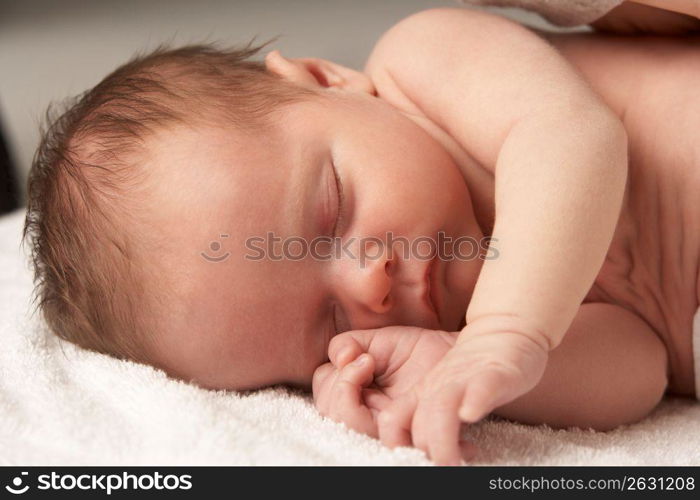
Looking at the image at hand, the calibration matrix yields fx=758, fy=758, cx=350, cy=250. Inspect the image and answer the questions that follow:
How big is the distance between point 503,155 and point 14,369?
2.29ft

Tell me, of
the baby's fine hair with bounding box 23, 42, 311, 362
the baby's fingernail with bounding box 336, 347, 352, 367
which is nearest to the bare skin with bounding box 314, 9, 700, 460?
the baby's fingernail with bounding box 336, 347, 352, 367

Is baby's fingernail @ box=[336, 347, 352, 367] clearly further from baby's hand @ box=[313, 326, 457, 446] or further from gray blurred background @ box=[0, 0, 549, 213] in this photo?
gray blurred background @ box=[0, 0, 549, 213]

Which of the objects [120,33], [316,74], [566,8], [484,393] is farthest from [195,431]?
[120,33]

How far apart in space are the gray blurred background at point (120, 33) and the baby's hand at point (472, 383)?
1542 mm

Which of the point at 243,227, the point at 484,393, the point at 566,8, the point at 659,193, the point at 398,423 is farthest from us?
the point at 566,8

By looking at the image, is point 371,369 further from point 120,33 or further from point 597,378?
point 120,33

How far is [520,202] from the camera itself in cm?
85

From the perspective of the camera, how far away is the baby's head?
0.91 m

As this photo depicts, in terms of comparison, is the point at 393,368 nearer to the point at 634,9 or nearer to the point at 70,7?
the point at 634,9

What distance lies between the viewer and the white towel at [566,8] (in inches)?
46.3

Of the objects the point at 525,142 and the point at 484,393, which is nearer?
the point at 484,393

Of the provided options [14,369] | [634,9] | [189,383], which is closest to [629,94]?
[634,9]

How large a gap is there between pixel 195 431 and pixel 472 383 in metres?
0.29

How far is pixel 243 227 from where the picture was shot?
90 cm
